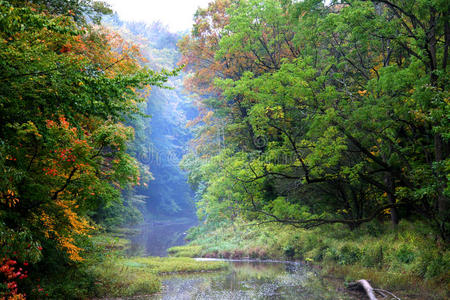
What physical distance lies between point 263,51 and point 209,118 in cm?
1321

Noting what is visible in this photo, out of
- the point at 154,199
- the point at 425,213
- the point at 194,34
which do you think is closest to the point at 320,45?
the point at 425,213

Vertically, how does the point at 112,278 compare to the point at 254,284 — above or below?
above

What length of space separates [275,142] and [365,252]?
5.27m

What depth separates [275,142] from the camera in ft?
41.1

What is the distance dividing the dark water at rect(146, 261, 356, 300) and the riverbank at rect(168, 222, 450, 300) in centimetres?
116

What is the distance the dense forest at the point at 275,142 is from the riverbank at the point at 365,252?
0.19 feet

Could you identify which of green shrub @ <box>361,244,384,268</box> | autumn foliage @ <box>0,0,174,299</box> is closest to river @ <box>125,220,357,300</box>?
green shrub @ <box>361,244,384,268</box>

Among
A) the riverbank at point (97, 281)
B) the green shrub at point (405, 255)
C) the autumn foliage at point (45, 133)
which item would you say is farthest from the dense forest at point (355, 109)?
the autumn foliage at point (45, 133)

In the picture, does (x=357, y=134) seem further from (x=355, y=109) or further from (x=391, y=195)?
(x=391, y=195)

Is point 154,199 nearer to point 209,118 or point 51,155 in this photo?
point 209,118

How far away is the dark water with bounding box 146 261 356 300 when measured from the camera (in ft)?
34.3

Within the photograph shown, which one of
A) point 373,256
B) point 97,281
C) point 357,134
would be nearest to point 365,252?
point 373,256

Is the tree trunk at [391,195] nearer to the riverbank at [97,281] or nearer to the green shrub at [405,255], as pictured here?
the green shrub at [405,255]

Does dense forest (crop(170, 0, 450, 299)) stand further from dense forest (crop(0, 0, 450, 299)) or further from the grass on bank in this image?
the grass on bank
